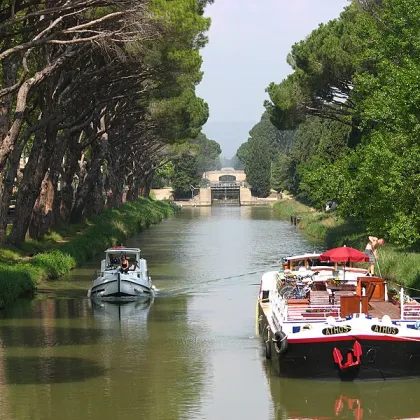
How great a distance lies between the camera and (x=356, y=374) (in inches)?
915

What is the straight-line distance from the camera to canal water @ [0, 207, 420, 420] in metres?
21.8

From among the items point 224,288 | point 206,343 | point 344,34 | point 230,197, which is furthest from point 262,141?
point 206,343

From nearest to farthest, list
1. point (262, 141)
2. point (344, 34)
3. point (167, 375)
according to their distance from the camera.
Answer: point (167, 375) → point (344, 34) → point (262, 141)

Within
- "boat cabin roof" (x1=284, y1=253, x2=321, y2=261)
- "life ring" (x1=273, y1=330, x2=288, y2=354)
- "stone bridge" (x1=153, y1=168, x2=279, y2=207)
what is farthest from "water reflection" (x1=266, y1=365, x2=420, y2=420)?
"stone bridge" (x1=153, y1=168, x2=279, y2=207)

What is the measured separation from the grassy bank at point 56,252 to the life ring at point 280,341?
12.6 m

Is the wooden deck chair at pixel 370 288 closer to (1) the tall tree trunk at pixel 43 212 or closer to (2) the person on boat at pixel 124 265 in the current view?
(2) the person on boat at pixel 124 265

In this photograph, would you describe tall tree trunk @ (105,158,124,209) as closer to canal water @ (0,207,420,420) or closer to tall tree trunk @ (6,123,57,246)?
tall tree trunk @ (6,123,57,246)

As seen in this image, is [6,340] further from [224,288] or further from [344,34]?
[344,34]

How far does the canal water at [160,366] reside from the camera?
2175 centimetres

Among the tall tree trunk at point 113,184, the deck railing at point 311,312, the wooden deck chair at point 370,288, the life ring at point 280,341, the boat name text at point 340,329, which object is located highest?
the tall tree trunk at point 113,184

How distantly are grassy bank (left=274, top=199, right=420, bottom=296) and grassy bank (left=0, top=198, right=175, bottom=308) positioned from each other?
1216 centimetres

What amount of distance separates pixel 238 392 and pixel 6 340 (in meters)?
8.51

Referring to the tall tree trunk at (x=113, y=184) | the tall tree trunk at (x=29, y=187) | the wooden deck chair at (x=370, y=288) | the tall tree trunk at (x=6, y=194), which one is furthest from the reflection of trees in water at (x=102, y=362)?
the tall tree trunk at (x=113, y=184)

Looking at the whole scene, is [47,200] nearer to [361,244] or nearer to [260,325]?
[361,244]
